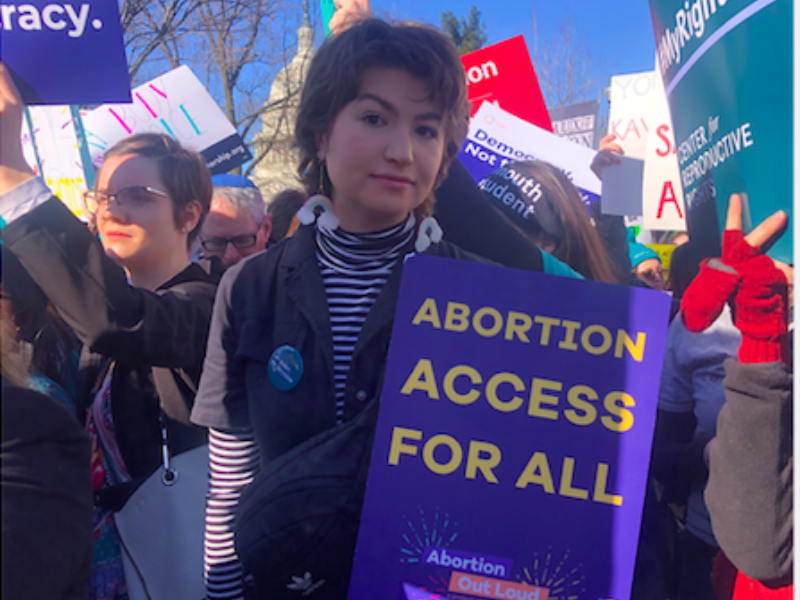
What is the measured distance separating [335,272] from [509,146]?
51.1 inches

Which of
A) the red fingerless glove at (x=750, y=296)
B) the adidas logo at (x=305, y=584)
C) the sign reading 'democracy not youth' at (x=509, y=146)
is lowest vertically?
the adidas logo at (x=305, y=584)

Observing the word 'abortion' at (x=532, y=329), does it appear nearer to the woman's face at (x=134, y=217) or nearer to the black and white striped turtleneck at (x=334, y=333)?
the black and white striped turtleneck at (x=334, y=333)

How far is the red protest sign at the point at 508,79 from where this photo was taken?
8.41 ft

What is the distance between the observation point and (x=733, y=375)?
1.16 meters

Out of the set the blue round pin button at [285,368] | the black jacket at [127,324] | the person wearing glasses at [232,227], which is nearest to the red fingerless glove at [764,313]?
the blue round pin button at [285,368]

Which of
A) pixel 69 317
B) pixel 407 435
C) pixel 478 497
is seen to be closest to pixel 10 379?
pixel 69 317

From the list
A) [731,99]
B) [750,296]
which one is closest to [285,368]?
[750,296]

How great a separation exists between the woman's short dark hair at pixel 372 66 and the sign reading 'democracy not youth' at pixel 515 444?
382 millimetres

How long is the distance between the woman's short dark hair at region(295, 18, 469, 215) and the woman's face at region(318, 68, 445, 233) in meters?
0.02

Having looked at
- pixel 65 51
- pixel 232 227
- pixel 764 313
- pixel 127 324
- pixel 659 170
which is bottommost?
pixel 127 324

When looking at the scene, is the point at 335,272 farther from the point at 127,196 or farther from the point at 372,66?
the point at 127,196

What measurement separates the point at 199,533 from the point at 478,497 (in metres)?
0.71

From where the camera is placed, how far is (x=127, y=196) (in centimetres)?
143

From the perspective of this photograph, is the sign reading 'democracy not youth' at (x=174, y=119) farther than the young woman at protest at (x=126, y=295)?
Yes
